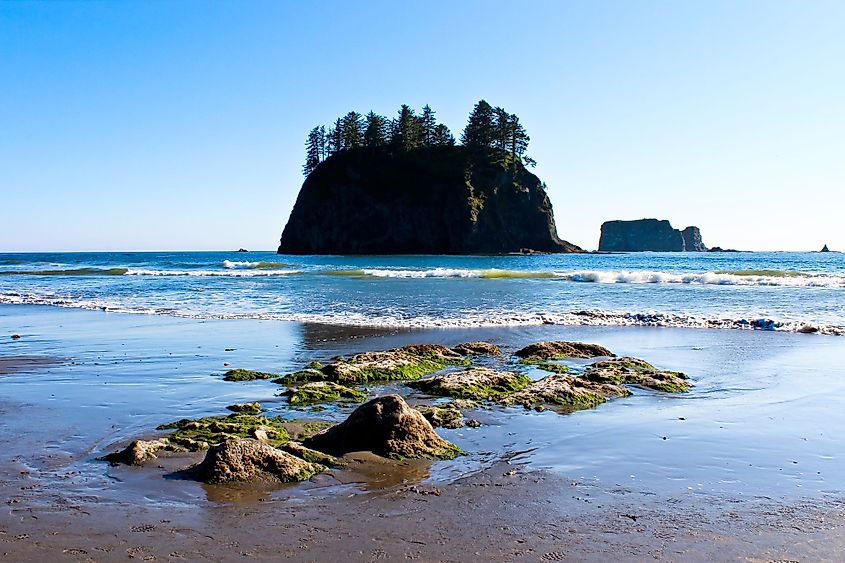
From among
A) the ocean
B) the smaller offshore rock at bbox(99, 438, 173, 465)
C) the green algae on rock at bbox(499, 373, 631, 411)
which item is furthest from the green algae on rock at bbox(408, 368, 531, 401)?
the ocean

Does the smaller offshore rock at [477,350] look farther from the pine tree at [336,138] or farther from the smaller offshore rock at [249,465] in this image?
the pine tree at [336,138]

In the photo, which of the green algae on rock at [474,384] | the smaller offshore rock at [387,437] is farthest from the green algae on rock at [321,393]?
the smaller offshore rock at [387,437]

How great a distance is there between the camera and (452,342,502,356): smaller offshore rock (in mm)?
13398

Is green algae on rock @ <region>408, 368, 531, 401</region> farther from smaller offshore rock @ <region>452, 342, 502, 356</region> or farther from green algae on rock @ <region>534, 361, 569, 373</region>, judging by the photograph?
smaller offshore rock @ <region>452, 342, 502, 356</region>

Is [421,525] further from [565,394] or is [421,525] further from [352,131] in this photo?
[352,131]

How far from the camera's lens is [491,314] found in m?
21.0

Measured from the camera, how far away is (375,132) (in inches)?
4099

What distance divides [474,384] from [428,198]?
8490cm

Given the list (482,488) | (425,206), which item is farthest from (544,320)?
(425,206)

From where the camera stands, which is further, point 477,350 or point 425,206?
point 425,206

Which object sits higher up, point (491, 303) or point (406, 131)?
point (406, 131)

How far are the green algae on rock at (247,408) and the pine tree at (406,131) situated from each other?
93738mm

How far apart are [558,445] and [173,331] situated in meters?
12.9

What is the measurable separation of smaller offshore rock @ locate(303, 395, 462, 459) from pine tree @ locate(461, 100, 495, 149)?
94.8m
